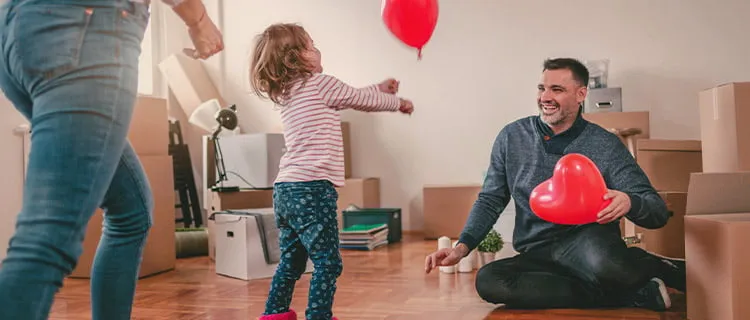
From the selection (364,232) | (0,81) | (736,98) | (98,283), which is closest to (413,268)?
(364,232)

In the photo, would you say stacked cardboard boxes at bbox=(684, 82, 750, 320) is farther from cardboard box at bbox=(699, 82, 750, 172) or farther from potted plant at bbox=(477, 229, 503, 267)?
potted plant at bbox=(477, 229, 503, 267)

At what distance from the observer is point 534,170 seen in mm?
2217

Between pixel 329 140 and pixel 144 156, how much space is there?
1376 millimetres

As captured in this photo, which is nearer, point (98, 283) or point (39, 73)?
point (39, 73)

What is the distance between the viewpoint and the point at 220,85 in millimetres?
5242

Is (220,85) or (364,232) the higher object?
(220,85)

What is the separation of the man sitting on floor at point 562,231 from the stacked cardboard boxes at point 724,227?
0.36 feet

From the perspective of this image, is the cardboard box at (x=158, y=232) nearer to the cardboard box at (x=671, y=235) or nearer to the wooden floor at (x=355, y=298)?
the wooden floor at (x=355, y=298)

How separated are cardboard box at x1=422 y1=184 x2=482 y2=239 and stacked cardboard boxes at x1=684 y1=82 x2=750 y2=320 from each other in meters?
2.08

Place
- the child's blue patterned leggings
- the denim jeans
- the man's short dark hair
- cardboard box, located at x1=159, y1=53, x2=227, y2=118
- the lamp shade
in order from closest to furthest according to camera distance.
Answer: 1. the denim jeans
2. the child's blue patterned leggings
3. the man's short dark hair
4. the lamp shade
5. cardboard box, located at x1=159, y1=53, x2=227, y2=118

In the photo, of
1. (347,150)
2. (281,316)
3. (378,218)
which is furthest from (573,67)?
(347,150)

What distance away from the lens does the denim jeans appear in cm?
88

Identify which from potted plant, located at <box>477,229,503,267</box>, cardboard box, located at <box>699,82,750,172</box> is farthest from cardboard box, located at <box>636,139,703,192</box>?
potted plant, located at <box>477,229,503,267</box>

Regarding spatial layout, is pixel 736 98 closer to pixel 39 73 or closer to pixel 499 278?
pixel 499 278
